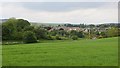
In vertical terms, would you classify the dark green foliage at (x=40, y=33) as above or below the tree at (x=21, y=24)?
below

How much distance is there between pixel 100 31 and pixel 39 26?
14146 mm

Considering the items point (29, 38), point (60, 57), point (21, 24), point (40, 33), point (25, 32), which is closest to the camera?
point (60, 57)

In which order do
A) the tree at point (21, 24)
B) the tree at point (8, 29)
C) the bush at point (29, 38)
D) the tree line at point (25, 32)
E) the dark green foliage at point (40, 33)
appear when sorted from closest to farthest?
the tree at point (8, 29)
the tree line at point (25, 32)
the bush at point (29, 38)
the dark green foliage at point (40, 33)
the tree at point (21, 24)

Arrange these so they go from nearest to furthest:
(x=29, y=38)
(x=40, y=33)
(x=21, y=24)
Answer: (x=29, y=38) < (x=21, y=24) < (x=40, y=33)

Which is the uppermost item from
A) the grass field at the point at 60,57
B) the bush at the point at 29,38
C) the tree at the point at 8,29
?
the tree at the point at 8,29

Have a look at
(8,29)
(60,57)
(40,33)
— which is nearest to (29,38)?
(40,33)

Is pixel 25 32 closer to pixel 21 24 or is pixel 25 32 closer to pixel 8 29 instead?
pixel 21 24

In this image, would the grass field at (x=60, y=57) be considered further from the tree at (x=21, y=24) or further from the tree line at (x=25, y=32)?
the tree at (x=21, y=24)

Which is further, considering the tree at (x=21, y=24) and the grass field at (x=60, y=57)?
the tree at (x=21, y=24)

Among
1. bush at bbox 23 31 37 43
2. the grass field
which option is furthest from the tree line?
the grass field

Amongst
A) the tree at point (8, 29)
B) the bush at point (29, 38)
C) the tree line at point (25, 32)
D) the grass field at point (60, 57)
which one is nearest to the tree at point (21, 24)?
the tree line at point (25, 32)

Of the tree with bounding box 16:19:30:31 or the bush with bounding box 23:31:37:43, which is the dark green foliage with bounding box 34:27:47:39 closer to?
the bush with bounding box 23:31:37:43

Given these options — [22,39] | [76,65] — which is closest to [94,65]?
[76,65]

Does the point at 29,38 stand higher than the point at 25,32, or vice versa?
the point at 25,32
